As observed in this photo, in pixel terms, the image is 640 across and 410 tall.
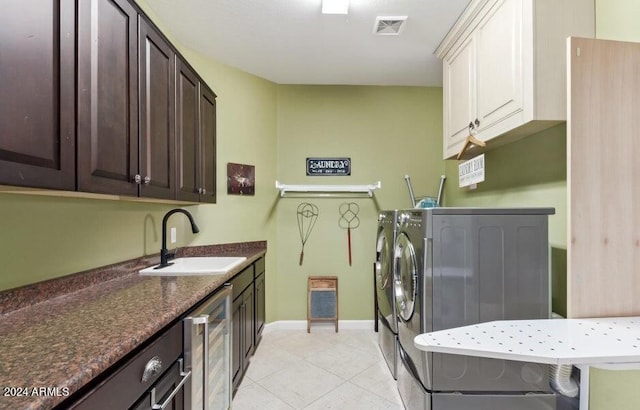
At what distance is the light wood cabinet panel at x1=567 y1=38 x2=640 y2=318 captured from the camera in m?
1.15

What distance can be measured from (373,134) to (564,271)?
2.20 metres

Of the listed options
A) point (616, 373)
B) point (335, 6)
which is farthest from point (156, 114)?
point (616, 373)

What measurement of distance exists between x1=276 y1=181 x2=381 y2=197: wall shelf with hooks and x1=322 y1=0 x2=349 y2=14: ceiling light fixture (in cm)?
163

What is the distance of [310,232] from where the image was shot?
3.24m

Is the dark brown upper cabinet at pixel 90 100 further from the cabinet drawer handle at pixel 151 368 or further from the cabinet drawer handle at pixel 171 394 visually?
the cabinet drawer handle at pixel 171 394

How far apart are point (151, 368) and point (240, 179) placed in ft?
6.82

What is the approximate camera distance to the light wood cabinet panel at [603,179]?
1146 millimetres

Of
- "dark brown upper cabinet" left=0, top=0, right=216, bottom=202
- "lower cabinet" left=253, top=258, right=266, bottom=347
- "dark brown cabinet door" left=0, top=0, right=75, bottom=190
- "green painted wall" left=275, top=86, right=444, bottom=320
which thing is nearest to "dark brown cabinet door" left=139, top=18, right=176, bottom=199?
"dark brown upper cabinet" left=0, top=0, right=216, bottom=202

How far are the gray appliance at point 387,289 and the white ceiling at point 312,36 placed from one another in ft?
4.59

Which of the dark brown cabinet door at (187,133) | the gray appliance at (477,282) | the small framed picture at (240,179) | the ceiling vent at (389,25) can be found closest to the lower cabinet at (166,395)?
the dark brown cabinet door at (187,133)

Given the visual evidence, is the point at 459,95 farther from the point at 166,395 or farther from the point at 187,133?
the point at 166,395

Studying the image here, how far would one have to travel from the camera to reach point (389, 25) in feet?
6.91

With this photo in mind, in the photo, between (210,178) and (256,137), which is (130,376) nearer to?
(210,178)

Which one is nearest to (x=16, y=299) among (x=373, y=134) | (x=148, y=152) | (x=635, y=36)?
(x=148, y=152)
